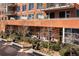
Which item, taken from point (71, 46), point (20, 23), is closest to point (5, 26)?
point (20, 23)

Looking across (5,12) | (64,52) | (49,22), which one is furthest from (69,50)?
(5,12)

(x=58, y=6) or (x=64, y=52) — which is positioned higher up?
(x=58, y=6)

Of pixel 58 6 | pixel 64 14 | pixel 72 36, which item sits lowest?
pixel 72 36

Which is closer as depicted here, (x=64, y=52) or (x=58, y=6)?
(x=64, y=52)

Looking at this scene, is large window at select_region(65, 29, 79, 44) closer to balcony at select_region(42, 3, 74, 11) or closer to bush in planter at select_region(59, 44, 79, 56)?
bush in planter at select_region(59, 44, 79, 56)

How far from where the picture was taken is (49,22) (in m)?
5.84

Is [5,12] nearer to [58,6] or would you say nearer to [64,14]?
[58,6]

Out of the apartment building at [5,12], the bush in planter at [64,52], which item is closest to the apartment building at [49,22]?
the apartment building at [5,12]

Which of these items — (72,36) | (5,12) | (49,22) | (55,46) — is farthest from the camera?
(5,12)

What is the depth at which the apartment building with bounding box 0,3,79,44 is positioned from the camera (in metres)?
5.40

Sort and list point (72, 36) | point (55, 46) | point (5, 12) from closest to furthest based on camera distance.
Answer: point (55, 46) → point (72, 36) → point (5, 12)

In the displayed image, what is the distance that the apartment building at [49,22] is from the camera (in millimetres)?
5398

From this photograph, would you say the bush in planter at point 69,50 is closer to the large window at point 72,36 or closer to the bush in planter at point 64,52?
the bush in planter at point 64,52

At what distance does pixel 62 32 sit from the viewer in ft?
18.8
